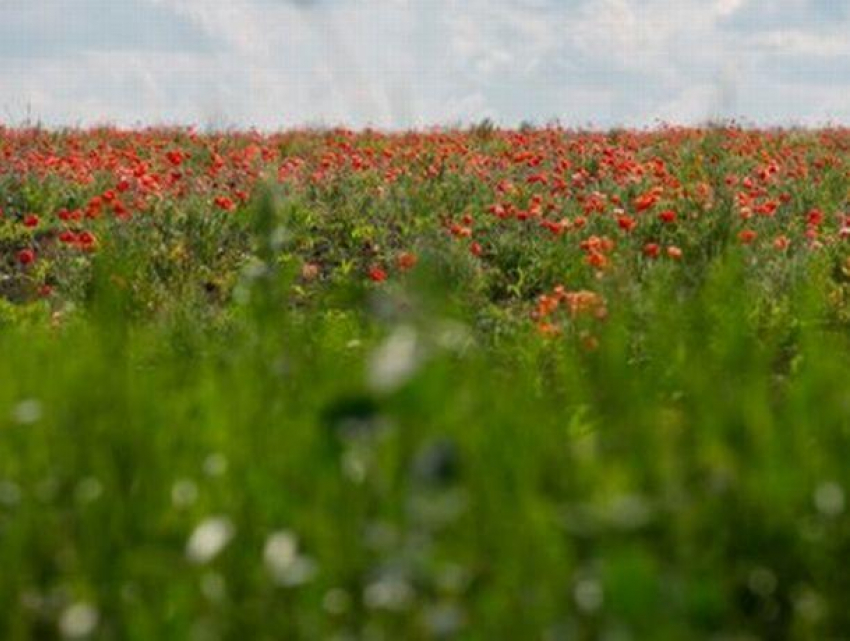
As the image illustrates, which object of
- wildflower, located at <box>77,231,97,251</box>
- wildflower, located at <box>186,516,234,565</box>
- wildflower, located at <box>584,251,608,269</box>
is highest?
wildflower, located at <box>584,251,608,269</box>

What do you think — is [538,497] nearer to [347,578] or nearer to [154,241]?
[347,578]

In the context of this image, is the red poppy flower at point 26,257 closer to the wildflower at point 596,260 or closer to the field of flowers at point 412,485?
the wildflower at point 596,260

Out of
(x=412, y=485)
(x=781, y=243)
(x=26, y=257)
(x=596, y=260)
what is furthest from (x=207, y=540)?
(x=26, y=257)

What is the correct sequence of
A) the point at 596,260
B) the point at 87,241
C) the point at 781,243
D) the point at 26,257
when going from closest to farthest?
the point at 596,260 < the point at 781,243 < the point at 87,241 < the point at 26,257

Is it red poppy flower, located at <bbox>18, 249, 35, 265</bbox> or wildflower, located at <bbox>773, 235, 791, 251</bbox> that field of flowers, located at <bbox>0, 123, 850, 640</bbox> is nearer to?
wildflower, located at <bbox>773, 235, 791, 251</bbox>

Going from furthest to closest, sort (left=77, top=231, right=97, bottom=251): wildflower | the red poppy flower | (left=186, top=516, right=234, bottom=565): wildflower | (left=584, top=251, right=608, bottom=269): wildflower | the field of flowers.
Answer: the red poppy flower < (left=77, top=231, right=97, bottom=251): wildflower < (left=584, top=251, right=608, bottom=269): wildflower < (left=186, top=516, right=234, bottom=565): wildflower < the field of flowers

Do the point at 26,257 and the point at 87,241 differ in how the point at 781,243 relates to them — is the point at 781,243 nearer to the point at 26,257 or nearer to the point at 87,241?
the point at 87,241

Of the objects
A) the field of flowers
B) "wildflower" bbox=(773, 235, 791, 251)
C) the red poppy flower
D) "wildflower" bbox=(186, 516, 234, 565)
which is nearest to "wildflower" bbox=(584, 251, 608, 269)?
"wildflower" bbox=(773, 235, 791, 251)

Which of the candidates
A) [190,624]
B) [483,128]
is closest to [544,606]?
[190,624]

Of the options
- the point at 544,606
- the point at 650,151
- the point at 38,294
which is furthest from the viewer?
the point at 650,151

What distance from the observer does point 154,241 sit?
11391mm

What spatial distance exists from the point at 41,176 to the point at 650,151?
700 cm

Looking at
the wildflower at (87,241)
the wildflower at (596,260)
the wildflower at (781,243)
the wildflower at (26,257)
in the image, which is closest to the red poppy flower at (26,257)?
the wildflower at (26,257)

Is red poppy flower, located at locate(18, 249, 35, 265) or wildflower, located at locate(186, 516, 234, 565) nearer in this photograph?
wildflower, located at locate(186, 516, 234, 565)
